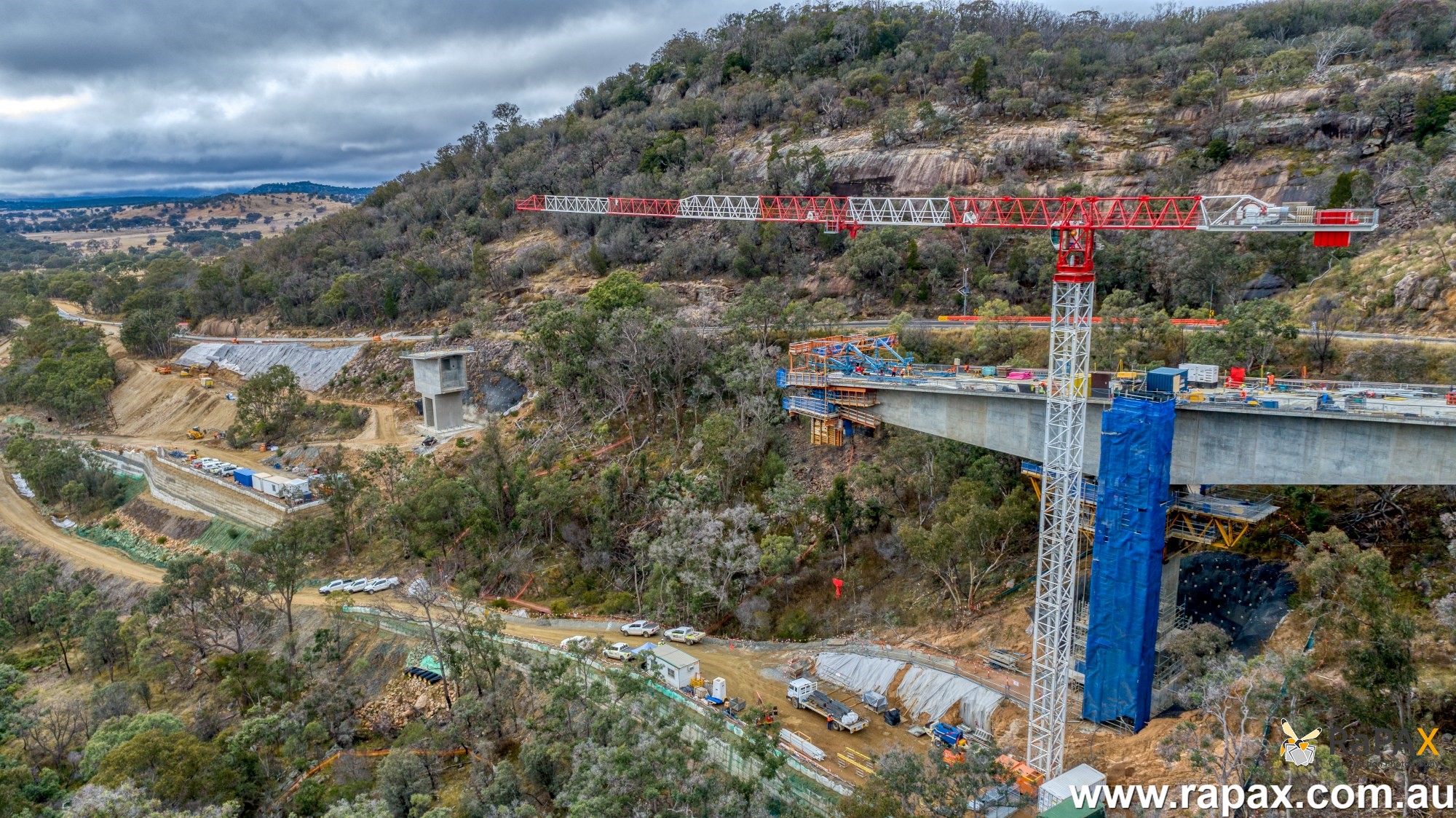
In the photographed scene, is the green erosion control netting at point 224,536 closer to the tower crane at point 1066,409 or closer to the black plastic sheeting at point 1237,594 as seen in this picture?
the tower crane at point 1066,409

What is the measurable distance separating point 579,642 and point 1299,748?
30.2 m

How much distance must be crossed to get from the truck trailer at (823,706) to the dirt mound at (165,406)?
76.4 metres

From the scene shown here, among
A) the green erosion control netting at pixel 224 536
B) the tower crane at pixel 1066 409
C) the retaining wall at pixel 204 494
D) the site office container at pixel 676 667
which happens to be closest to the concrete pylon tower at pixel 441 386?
the retaining wall at pixel 204 494

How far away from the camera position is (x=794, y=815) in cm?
2852

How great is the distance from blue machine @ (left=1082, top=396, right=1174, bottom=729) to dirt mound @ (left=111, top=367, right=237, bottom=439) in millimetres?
87340

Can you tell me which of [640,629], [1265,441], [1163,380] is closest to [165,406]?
[640,629]

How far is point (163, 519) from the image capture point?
76.3 metres

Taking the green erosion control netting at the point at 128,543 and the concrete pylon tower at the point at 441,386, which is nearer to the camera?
the green erosion control netting at the point at 128,543

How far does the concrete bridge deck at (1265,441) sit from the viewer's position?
105 ft

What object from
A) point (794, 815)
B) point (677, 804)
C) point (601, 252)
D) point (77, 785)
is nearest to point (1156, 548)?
point (794, 815)

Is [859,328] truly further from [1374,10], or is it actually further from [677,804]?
[1374,10]

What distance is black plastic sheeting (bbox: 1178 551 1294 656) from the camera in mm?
35688

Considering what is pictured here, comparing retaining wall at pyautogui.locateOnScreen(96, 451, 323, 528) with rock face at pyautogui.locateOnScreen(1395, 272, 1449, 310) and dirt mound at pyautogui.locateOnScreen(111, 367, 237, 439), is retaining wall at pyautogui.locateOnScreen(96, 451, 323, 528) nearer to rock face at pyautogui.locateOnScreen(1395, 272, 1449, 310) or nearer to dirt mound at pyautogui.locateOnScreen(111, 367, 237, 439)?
dirt mound at pyautogui.locateOnScreen(111, 367, 237, 439)

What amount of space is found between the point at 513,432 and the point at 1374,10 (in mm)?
100954
